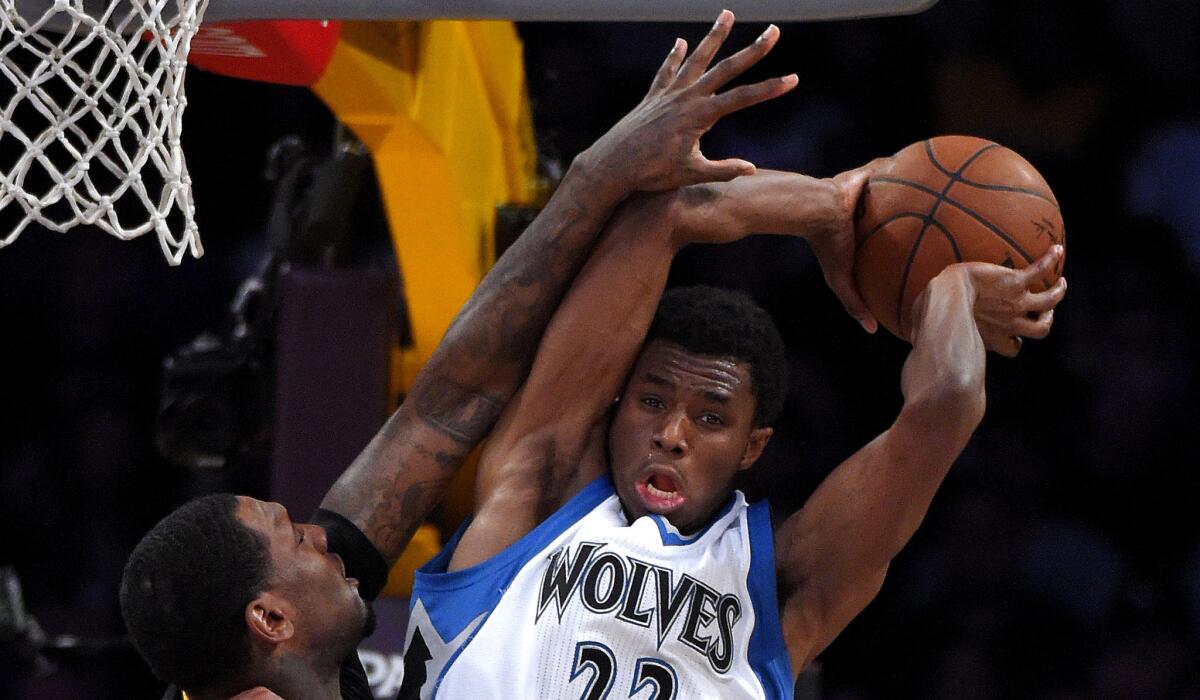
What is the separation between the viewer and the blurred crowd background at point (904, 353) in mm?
5176

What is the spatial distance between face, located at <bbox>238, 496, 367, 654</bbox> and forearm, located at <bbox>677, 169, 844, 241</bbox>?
0.86 m

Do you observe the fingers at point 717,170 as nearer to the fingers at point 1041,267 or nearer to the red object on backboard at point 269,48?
the fingers at point 1041,267

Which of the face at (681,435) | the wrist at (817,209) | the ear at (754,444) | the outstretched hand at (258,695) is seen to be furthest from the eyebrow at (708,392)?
the outstretched hand at (258,695)

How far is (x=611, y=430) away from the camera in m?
2.72

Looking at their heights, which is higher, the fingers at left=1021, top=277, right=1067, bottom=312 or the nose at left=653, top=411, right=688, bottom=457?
the fingers at left=1021, top=277, right=1067, bottom=312

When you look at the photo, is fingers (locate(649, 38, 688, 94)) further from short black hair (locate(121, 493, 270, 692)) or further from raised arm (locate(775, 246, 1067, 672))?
short black hair (locate(121, 493, 270, 692))

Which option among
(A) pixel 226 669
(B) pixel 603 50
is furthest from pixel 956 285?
(B) pixel 603 50

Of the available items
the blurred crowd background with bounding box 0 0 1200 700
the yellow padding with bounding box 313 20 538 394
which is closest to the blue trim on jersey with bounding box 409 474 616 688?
the yellow padding with bounding box 313 20 538 394

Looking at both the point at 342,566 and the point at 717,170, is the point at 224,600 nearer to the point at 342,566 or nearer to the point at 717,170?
the point at 342,566

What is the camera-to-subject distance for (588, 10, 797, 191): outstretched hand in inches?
101

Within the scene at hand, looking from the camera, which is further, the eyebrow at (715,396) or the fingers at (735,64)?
the eyebrow at (715,396)

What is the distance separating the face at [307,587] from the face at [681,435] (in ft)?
1.75

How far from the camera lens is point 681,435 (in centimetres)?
260

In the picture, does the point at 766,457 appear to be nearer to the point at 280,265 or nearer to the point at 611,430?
the point at 280,265
